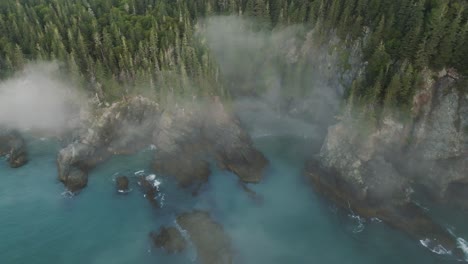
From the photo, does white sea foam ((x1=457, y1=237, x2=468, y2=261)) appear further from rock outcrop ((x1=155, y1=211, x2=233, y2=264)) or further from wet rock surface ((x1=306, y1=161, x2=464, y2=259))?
rock outcrop ((x1=155, y1=211, x2=233, y2=264))

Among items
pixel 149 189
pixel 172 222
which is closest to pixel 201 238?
pixel 172 222

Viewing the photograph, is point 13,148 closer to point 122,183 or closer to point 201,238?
point 122,183

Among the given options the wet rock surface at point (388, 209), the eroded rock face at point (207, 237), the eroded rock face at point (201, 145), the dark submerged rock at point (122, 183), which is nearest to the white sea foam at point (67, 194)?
the dark submerged rock at point (122, 183)

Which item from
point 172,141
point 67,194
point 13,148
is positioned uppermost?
point 172,141

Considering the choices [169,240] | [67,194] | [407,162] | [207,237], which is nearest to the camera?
[169,240]

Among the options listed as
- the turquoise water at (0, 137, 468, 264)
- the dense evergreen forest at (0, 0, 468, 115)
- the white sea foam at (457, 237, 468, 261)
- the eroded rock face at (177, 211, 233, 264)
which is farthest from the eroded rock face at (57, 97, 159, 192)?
the white sea foam at (457, 237, 468, 261)
